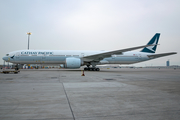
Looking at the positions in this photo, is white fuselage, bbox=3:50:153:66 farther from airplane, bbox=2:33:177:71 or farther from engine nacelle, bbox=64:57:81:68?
engine nacelle, bbox=64:57:81:68

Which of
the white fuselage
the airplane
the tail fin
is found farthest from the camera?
the tail fin

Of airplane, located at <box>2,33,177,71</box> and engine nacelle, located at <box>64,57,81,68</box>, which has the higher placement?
airplane, located at <box>2,33,177,71</box>

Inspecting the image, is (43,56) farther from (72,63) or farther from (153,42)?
(153,42)

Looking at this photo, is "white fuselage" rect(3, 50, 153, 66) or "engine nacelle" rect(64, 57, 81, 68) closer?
"engine nacelle" rect(64, 57, 81, 68)

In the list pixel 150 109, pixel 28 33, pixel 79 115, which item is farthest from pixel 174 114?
pixel 28 33

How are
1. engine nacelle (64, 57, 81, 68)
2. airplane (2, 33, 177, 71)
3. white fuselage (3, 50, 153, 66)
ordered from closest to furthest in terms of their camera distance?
engine nacelle (64, 57, 81, 68) < airplane (2, 33, 177, 71) < white fuselage (3, 50, 153, 66)

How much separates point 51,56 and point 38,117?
1969cm

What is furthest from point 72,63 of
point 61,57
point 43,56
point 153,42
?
point 153,42

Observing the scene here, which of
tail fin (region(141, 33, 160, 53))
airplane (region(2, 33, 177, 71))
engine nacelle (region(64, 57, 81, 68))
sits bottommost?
engine nacelle (region(64, 57, 81, 68))

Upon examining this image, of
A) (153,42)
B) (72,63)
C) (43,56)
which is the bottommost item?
(72,63)

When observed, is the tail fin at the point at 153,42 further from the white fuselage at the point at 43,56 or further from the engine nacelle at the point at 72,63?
the engine nacelle at the point at 72,63

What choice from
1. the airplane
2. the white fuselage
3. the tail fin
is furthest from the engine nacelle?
the tail fin

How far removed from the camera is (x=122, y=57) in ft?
80.6

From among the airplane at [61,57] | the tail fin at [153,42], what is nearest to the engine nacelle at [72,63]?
the airplane at [61,57]
